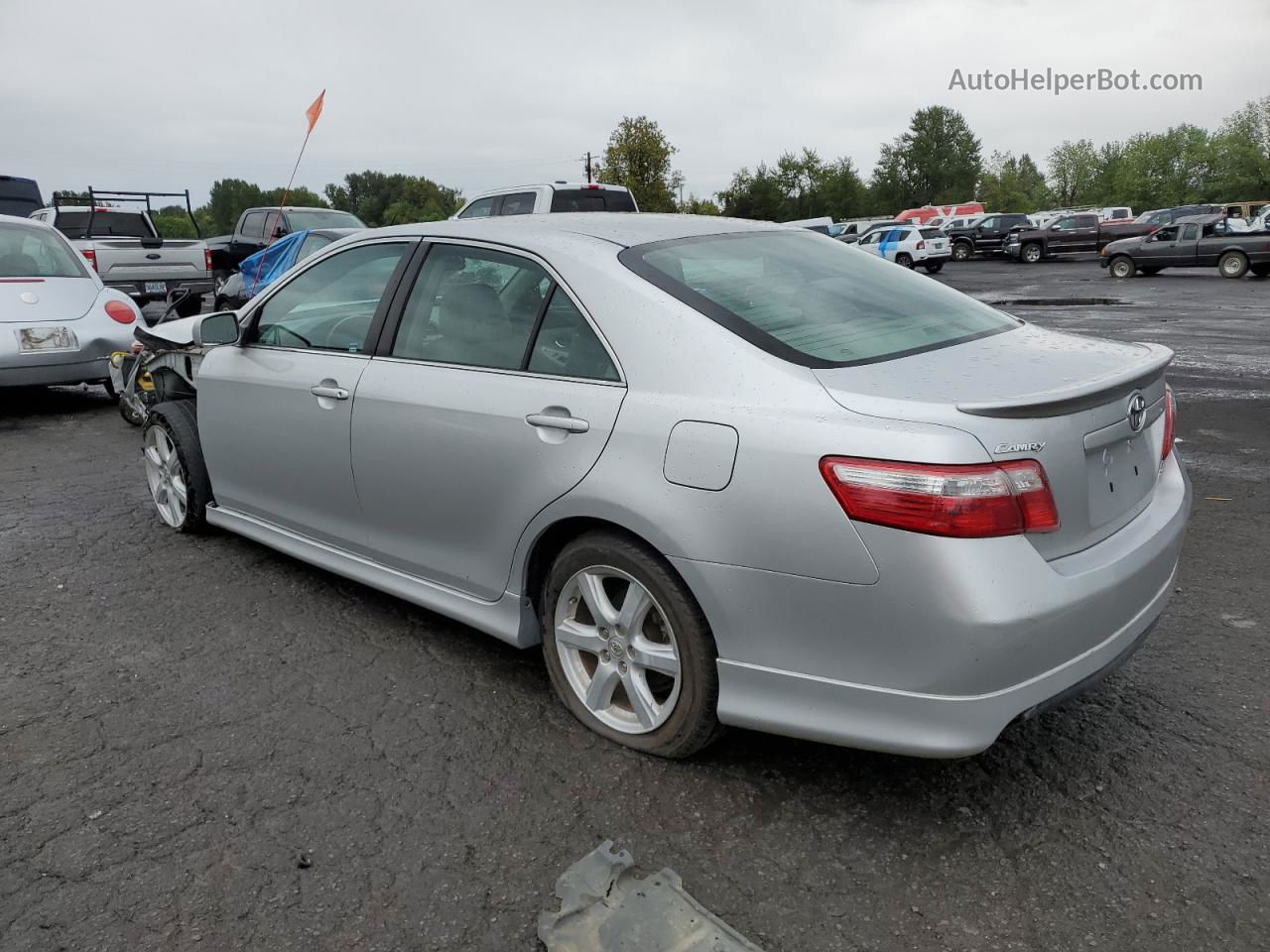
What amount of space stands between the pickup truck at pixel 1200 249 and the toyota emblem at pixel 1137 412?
25444 millimetres

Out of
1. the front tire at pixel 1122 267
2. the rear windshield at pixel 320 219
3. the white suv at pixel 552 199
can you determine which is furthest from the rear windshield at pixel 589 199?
the front tire at pixel 1122 267

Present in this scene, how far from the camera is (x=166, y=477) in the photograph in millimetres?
5215

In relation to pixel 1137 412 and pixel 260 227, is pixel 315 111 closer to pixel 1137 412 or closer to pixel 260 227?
pixel 1137 412

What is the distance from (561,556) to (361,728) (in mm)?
885

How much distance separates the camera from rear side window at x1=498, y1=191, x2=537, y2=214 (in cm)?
1329

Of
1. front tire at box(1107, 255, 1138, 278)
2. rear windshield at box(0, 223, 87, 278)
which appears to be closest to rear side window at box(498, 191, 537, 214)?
rear windshield at box(0, 223, 87, 278)

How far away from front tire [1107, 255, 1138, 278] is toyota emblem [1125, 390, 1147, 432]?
26.7 m

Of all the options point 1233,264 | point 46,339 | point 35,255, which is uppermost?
point 35,255

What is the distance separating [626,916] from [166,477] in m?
3.92

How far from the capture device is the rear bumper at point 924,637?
2.28m

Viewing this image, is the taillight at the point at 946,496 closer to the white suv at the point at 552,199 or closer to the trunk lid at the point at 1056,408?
the trunk lid at the point at 1056,408

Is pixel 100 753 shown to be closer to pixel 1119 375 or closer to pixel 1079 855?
pixel 1079 855

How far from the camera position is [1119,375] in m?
2.66

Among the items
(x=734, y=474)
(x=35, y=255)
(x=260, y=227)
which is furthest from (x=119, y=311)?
(x=260, y=227)
